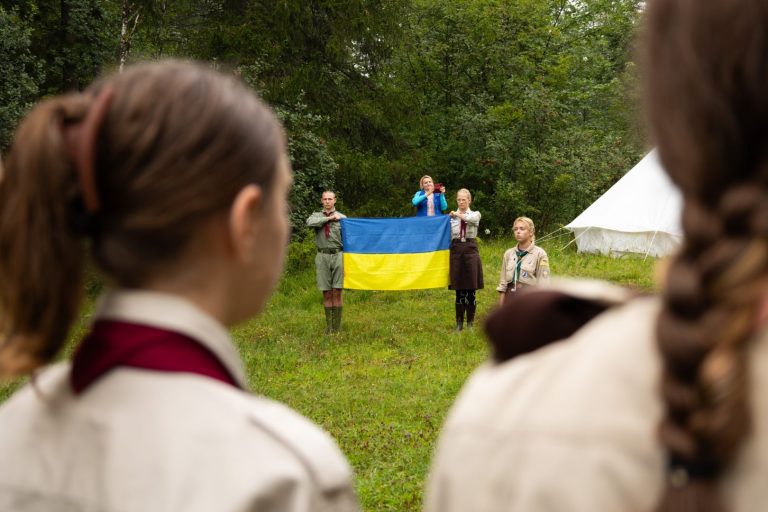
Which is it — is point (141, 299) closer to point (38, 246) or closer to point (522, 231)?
point (38, 246)

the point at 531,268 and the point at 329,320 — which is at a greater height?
the point at 531,268

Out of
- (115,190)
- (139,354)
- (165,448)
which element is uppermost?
(115,190)

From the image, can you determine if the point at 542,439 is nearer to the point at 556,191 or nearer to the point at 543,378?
the point at 543,378

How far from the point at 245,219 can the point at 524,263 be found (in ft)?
28.8

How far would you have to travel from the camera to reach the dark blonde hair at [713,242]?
2.82 feet

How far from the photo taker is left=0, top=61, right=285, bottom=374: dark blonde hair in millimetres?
1320

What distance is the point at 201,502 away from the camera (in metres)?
1.20

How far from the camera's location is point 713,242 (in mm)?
874

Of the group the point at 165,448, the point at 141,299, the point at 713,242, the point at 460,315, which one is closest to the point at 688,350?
the point at 713,242

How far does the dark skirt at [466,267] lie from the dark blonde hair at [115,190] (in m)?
11.4

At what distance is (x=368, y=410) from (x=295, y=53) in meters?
16.0

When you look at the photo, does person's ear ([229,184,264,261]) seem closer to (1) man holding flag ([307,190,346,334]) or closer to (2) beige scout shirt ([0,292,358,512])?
(2) beige scout shirt ([0,292,358,512])

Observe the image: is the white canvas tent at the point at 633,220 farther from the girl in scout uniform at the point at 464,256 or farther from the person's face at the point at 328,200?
the person's face at the point at 328,200

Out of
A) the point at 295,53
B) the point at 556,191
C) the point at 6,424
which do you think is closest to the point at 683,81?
the point at 6,424
